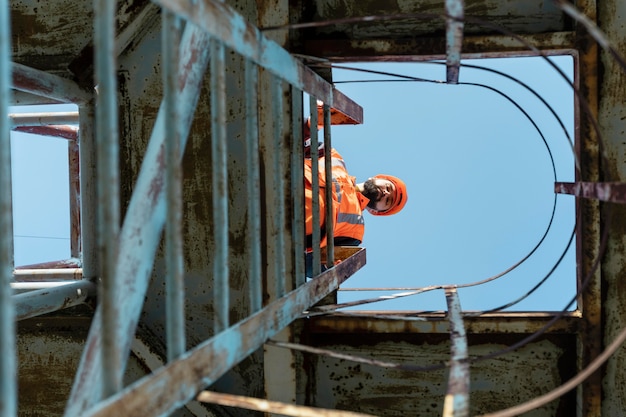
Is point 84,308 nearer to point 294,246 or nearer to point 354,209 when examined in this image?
point 294,246

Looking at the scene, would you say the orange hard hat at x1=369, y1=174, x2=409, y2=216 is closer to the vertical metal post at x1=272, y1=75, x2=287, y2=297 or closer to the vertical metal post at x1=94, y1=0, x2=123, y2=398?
the vertical metal post at x1=272, y1=75, x2=287, y2=297

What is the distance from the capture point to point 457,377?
3059 mm

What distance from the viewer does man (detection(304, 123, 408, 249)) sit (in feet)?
20.4

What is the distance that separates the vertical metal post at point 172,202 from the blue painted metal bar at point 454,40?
5.52ft

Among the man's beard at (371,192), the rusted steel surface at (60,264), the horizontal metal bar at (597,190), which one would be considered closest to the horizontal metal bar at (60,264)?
the rusted steel surface at (60,264)

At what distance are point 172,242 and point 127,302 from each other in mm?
265

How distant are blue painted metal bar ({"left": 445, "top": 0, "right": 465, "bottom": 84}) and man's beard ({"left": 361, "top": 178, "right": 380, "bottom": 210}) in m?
4.30

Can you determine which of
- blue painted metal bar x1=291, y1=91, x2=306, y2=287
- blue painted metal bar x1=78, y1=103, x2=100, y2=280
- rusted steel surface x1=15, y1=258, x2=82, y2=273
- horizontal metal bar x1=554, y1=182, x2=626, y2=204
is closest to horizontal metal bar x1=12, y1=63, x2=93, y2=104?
blue painted metal bar x1=78, y1=103, x2=100, y2=280

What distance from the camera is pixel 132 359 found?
5.80 metres

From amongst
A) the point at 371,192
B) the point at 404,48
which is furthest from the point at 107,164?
the point at 371,192

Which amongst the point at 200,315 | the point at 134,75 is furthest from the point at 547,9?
the point at 200,315

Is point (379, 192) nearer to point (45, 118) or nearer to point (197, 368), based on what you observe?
point (45, 118)

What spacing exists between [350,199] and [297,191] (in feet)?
8.61

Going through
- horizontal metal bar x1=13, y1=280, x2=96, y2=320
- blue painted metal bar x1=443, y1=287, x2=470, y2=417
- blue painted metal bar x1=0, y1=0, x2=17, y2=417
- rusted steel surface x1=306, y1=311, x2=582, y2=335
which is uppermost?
blue painted metal bar x1=0, y1=0, x2=17, y2=417
